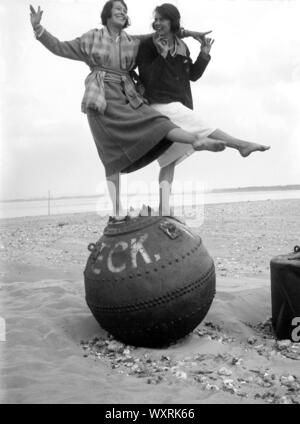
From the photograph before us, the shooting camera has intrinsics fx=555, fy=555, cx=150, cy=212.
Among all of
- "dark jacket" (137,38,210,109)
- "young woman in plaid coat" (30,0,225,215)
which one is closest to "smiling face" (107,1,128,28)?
"young woman in plaid coat" (30,0,225,215)

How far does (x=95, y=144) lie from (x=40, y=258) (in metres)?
4.36

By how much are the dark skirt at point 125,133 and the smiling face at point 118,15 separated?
534 mm

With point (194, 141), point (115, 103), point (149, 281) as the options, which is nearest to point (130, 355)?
point (149, 281)

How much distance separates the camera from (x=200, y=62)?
187 inches

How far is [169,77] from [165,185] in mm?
887

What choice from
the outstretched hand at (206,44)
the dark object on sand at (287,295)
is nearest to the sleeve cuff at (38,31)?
the outstretched hand at (206,44)

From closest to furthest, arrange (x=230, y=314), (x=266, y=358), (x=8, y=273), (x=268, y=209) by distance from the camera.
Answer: (x=266, y=358) < (x=230, y=314) < (x=8, y=273) < (x=268, y=209)

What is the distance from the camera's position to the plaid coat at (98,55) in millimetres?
4336

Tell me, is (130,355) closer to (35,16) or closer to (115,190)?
(115,190)

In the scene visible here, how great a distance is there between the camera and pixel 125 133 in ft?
14.0

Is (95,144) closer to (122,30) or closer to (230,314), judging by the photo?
(122,30)

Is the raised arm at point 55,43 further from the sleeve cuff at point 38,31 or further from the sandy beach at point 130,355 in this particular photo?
the sandy beach at point 130,355
